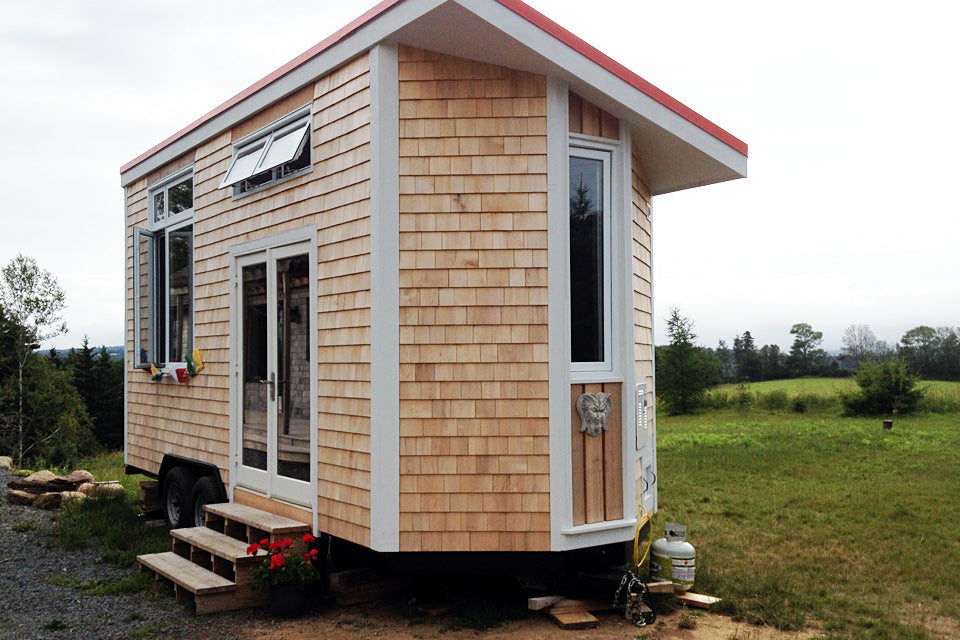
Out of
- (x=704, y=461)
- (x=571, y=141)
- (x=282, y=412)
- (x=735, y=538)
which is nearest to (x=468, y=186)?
(x=571, y=141)

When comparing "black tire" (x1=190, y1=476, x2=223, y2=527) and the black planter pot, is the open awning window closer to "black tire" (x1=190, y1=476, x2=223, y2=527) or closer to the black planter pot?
"black tire" (x1=190, y1=476, x2=223, y2=527)

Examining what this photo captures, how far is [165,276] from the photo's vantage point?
26.0ft

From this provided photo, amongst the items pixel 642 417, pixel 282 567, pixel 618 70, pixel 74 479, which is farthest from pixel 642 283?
pixel 74 479

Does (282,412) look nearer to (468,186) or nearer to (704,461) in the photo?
(468,186)

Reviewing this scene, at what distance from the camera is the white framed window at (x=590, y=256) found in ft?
16.4

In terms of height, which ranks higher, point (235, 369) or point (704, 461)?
point (235, 369)

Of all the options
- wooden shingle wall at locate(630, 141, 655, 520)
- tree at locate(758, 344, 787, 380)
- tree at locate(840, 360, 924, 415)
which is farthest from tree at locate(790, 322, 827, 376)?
wooden shingle wall at locate(630, 141, 655, 520)

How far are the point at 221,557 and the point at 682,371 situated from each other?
735 inches

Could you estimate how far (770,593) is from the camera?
5605 millimetres

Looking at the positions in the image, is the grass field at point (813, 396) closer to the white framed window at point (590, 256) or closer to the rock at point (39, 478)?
the white framed window at point (590, 256)

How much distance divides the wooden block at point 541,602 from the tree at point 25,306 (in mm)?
26915

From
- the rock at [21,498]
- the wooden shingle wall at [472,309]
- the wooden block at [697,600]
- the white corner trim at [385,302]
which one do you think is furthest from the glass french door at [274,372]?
the rock at [21,498]

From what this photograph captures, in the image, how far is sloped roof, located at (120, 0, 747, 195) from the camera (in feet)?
14.6

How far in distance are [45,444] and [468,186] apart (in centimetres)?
2706
